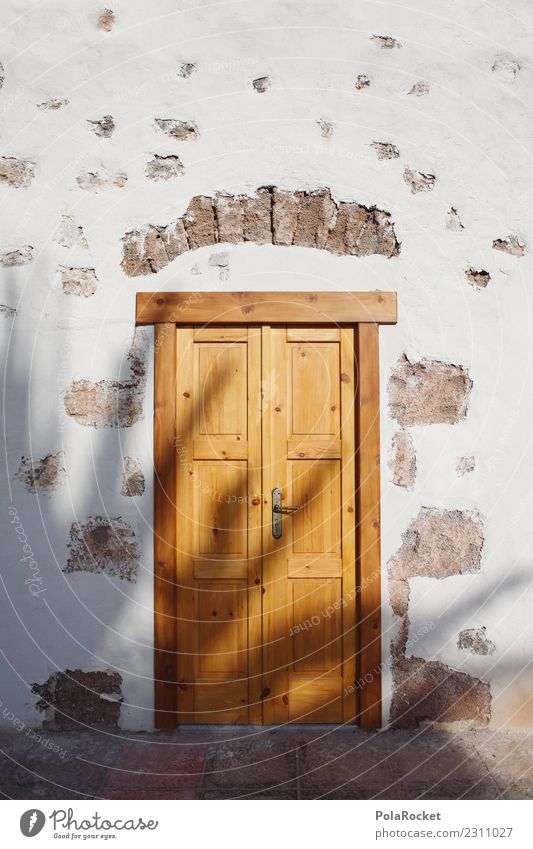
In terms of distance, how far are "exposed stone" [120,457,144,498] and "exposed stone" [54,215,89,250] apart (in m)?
1.02

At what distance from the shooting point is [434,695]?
2.92 m

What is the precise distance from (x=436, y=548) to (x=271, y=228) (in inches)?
65.2

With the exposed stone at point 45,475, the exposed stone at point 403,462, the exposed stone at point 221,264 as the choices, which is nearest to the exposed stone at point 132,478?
the exposed stone at point 45,475

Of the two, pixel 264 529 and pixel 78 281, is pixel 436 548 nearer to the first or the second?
pixel 264 529

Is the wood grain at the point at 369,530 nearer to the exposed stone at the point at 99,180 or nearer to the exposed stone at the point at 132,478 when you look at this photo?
the exposed stone at the point at 132,478

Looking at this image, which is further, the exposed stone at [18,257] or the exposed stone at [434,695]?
the exposed stone at [18,257]

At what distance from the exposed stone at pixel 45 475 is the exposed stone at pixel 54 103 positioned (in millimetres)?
1615

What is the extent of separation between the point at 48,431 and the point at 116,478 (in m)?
0.38

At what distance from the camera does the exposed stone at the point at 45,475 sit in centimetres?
299

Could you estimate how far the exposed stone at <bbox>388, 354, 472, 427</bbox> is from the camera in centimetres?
298

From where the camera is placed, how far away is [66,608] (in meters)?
2.97

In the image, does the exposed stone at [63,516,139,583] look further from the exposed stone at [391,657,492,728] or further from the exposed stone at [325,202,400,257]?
the exposed stone at [325,202,400,257]

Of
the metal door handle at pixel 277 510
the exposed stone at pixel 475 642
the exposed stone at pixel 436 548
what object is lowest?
the exposed stone at pixel 475 642

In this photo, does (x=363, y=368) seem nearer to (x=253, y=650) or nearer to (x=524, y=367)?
(x=524, y=367)
